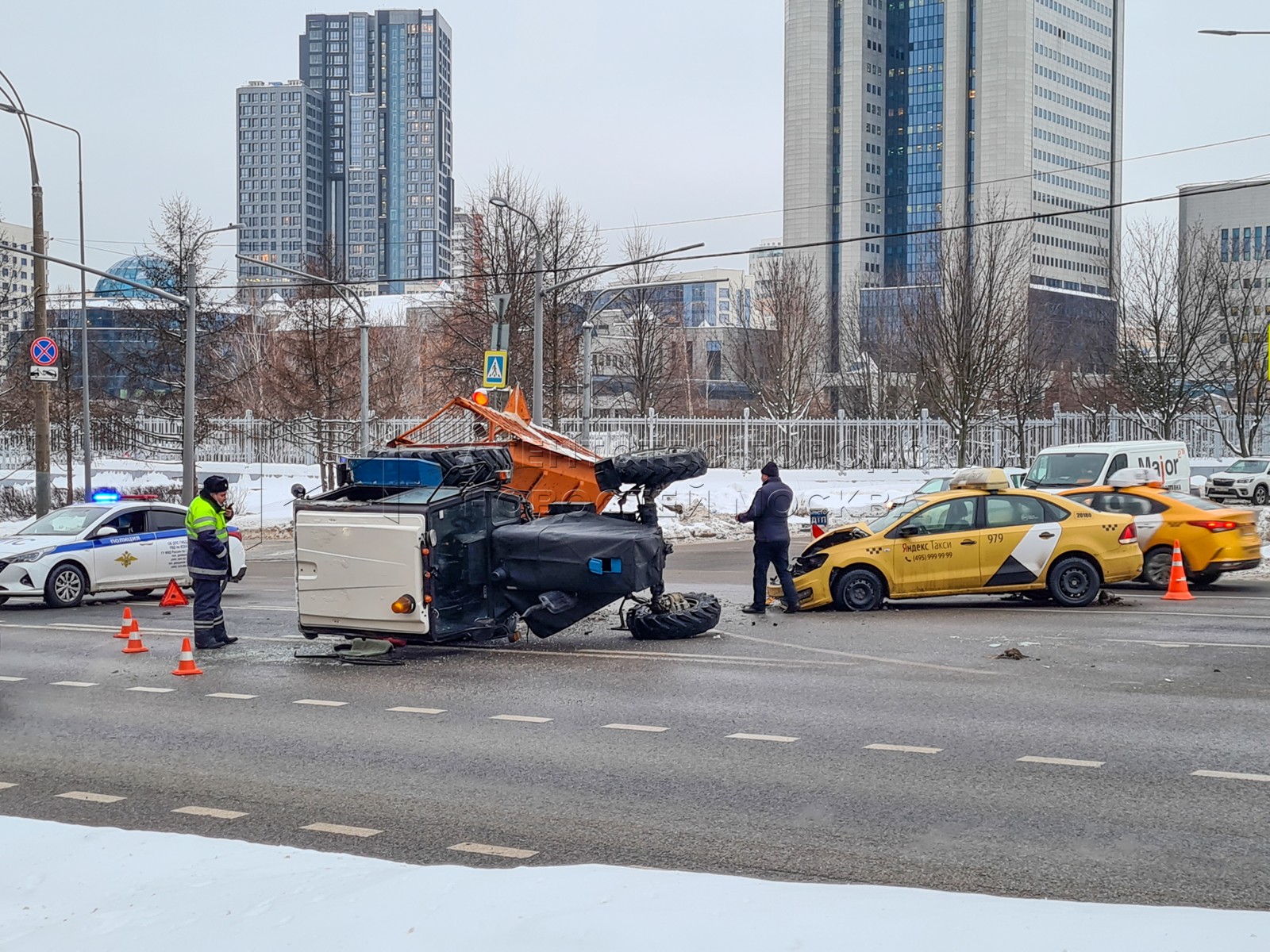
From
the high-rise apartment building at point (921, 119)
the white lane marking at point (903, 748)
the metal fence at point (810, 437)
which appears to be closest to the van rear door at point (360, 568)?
the white lane marking at point (903, 748)

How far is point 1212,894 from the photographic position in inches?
227

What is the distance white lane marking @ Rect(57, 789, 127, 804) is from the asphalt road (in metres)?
0.03

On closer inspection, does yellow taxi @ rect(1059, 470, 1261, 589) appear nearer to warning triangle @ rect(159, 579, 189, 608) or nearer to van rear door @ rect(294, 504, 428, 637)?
van rear door @ rect(294, 504, 428, 637)

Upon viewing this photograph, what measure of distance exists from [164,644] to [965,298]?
32.9 meters

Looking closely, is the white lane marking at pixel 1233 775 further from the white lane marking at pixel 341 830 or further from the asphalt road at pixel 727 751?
the white lane marking at pixel 341 830

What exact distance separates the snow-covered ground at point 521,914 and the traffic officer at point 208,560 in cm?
814

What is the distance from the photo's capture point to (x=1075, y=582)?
16.4 m

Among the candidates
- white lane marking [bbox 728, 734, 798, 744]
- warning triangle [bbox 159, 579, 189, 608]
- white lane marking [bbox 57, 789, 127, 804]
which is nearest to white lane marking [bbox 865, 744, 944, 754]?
white lane marking [bbox 728, 734, 798, 744]

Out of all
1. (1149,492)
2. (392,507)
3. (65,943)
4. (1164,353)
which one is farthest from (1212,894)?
(1164,353)

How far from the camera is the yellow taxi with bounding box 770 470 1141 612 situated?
52.9 ft

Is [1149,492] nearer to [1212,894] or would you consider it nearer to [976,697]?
[976,697]

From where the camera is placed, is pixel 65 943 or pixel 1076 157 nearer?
pixel 65 943

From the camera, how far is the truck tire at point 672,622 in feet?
47.4

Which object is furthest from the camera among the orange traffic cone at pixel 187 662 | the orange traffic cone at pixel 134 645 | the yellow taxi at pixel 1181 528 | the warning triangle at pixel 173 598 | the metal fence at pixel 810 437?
the metal fence at pixel 810 437
